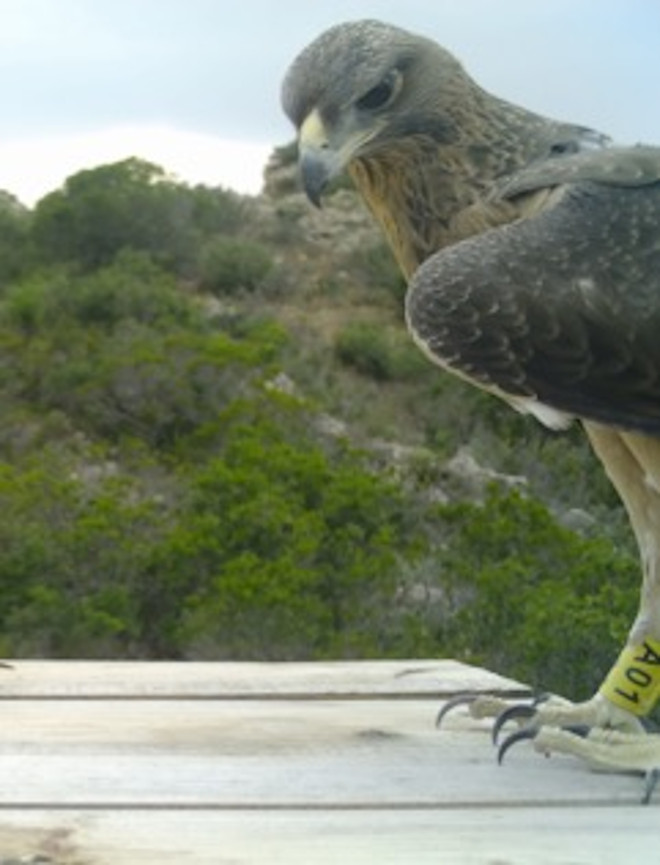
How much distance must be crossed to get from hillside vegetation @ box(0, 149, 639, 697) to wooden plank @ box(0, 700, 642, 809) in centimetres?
295

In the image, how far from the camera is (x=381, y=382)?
2209 cm

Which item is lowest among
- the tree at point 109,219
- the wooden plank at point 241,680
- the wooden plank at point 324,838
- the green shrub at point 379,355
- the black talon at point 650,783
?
the green shrub at point 379,355

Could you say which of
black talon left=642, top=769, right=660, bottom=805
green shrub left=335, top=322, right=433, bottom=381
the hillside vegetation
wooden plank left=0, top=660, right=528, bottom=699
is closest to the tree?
the hillside vegetation

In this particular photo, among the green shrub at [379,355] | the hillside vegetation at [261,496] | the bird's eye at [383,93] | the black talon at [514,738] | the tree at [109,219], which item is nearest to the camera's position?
the black talon at [514,738]

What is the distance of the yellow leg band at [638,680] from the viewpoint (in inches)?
135

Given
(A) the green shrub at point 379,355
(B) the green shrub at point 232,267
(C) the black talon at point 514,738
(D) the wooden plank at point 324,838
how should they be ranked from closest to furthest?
1. (D) the wooden plank at point 324,838
2. (C) the black talon at point 514,738
3. (A) the green shrub at point 379,355
4. (B) the green shrub at point 232,267

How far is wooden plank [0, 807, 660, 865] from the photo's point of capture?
236 cm

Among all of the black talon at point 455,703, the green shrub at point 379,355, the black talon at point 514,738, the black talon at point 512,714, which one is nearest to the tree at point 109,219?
the green shrub at point 379,355

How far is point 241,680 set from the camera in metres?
3.80

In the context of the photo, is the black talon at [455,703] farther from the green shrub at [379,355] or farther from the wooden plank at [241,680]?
the green shrub at [379,355]

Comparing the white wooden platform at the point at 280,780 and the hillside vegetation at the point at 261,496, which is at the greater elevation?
the white wooden platform at the point at 280,780

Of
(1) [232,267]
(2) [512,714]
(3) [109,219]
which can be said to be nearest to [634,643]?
(2) [512,714]

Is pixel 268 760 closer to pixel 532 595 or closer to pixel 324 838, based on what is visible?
pixel 324 838

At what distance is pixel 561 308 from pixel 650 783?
0.86m
